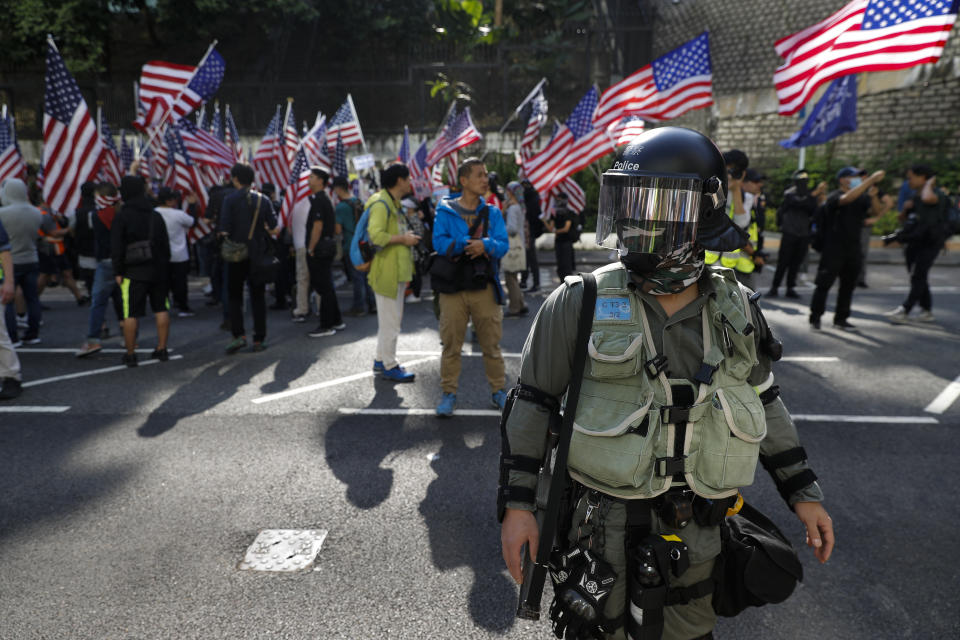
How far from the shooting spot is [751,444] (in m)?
1.83

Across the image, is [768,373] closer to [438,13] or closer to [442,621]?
[442,621]

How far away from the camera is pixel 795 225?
1046 centimetres

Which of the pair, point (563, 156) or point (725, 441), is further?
point (563, 156)

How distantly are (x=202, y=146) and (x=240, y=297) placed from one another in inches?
180

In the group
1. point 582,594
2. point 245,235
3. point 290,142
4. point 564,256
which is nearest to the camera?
point 582,594

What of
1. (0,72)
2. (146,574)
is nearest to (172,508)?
(146,574)

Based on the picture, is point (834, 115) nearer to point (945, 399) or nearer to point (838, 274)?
point (838, 274)

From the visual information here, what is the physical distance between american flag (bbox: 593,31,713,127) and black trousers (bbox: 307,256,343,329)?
174 inches

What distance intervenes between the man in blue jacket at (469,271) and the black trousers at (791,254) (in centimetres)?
696

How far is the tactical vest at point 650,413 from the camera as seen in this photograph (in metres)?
1.76

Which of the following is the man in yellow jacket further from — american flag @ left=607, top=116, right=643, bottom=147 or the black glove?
the black glove

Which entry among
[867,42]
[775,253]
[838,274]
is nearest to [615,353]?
[867,42]

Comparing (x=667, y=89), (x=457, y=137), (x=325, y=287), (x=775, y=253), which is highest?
(x=667, y=89)

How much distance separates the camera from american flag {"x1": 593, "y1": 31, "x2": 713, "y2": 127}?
9109mm
